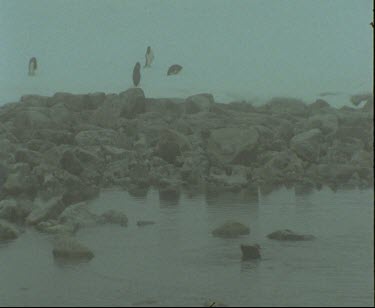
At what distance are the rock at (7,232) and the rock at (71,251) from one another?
→ 0.53m

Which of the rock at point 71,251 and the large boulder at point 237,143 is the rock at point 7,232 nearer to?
the rock at point 71,251

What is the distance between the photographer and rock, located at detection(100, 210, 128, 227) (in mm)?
8438

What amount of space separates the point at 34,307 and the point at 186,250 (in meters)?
1.33

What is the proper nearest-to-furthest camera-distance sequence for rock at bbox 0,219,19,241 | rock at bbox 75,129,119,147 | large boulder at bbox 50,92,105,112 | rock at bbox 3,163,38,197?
rock at bbox 0,219,19,241 → rock at bbox 3,163,38,197 → rock at bbox 75,129,119,147 → large boulder at bbox 50,92,105,112

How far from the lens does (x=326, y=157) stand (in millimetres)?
8516

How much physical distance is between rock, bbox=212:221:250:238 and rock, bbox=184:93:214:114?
1.93 m

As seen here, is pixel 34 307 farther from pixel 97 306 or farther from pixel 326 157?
pixel 326 157

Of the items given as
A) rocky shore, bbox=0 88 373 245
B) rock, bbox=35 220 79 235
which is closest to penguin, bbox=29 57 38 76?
rocky shore, bbox=0 88 373 245

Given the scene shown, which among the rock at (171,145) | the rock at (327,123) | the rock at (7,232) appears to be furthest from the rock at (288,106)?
the rock at (7,232)

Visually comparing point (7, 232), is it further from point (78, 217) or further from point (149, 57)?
point (149, 57)

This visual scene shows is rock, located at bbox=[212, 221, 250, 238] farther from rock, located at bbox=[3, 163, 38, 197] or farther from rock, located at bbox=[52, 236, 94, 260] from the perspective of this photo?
rock, located at bbox=[3, 163, 38, 197]

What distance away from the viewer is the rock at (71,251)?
7629 millimetres

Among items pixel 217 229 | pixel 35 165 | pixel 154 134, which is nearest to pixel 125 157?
pixel 154 134

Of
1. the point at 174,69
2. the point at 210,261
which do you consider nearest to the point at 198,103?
the point at 174,69
